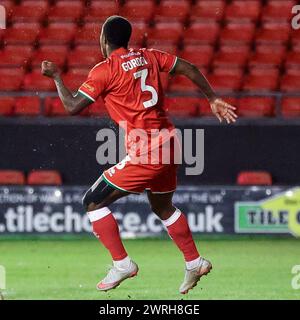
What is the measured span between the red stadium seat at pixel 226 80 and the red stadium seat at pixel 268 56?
14.6 inches

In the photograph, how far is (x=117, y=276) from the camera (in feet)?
26.2

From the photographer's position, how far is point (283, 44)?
15031 millimetres

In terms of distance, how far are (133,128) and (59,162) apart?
16.7 feet

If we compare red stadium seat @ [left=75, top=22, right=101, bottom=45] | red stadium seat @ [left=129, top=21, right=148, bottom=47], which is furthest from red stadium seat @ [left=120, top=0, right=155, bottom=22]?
red stadium seat @ [left=75, top=22, right=101, bottom=45]

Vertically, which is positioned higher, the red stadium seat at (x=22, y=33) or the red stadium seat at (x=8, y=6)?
the red stadium seat at (x=8, y=6)

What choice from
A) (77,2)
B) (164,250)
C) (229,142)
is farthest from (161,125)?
(77,2)

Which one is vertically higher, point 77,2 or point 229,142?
point 77,2

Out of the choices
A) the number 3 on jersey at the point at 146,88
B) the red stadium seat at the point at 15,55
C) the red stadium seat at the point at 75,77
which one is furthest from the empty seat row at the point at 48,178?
the number 3 on jersey at the point at 146,88

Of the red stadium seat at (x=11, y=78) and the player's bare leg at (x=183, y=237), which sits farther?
the red stadium seat at (x=11, y=78)

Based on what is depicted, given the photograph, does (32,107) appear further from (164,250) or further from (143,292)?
(143,292)

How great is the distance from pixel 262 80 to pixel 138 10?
2372 mm

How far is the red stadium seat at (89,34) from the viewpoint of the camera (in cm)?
1504

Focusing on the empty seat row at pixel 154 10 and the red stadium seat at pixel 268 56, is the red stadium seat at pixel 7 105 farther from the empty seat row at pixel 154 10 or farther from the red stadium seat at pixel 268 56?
the red stadium seat at pixel 268 56

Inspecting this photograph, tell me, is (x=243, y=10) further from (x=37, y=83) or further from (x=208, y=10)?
(x=37, y=83)
